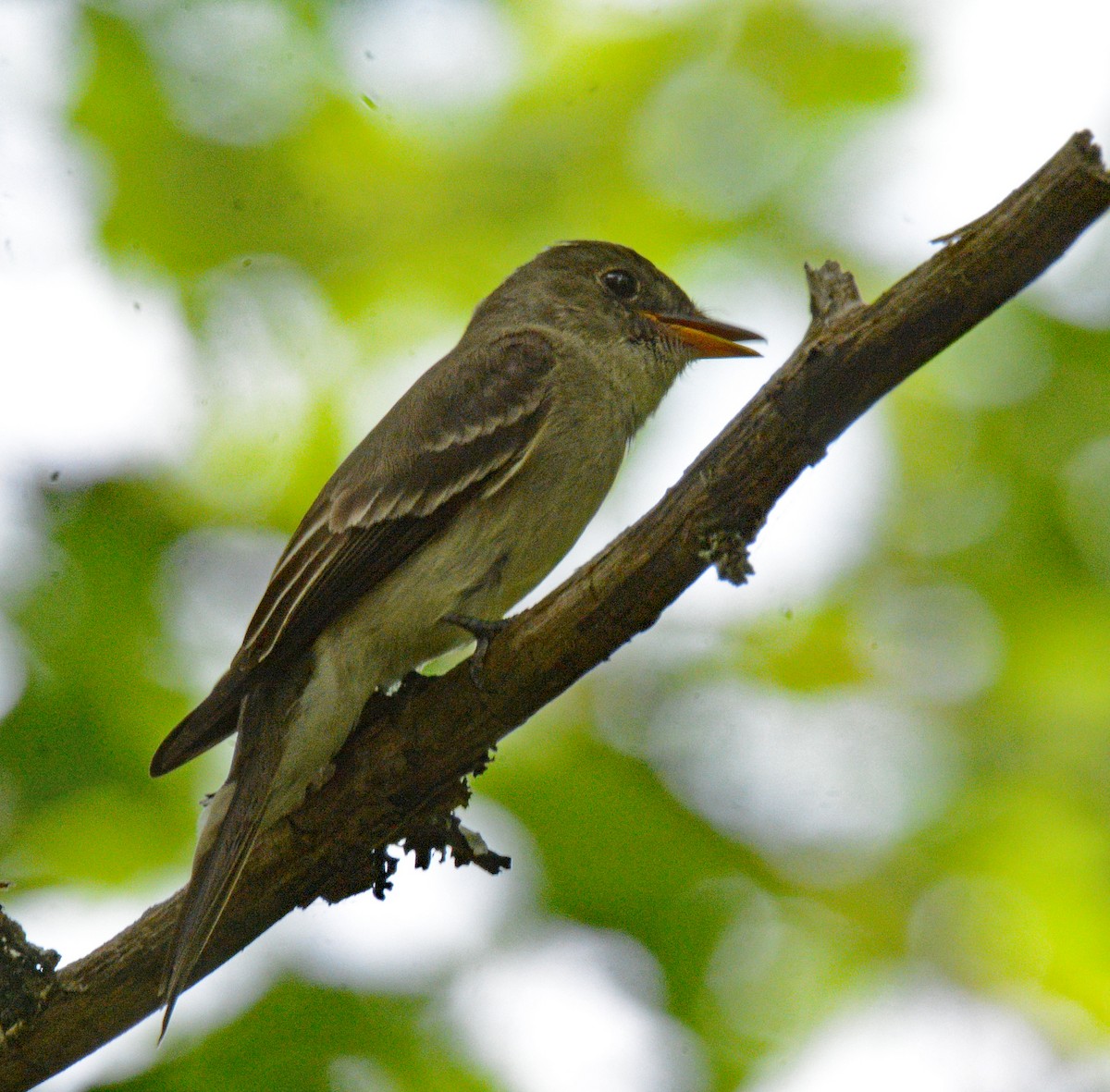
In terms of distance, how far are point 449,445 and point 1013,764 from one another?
2286 mm

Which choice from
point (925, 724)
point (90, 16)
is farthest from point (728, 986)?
point (90, 16)

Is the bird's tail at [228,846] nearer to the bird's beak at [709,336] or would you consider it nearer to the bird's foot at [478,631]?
the bird's foot at [478,631]

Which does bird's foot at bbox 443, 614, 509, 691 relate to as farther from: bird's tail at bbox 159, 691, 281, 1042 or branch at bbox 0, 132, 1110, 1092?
bird's tail at bbox 159, 691, 281, 1042

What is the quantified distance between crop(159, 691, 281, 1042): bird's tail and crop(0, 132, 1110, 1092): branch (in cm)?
11

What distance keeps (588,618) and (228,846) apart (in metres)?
1.10

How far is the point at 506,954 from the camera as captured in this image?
4289mm

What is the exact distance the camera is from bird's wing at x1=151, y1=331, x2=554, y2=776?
381 centimetres

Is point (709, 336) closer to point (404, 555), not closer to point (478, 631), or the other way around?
point (404, 555)

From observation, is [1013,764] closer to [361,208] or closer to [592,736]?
[592,736]

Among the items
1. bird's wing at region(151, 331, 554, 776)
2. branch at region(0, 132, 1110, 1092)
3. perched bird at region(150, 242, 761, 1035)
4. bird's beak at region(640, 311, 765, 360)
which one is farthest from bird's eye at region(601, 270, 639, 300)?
branch at region(0, 132, 1110, 1092)

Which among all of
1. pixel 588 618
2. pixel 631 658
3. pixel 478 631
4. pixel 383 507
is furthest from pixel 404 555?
pixel 631 658

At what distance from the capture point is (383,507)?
155 inches

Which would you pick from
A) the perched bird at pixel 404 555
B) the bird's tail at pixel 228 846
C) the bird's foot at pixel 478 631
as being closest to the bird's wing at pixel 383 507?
the perched bird at pixel 404 555

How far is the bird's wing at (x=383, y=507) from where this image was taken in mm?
3812
